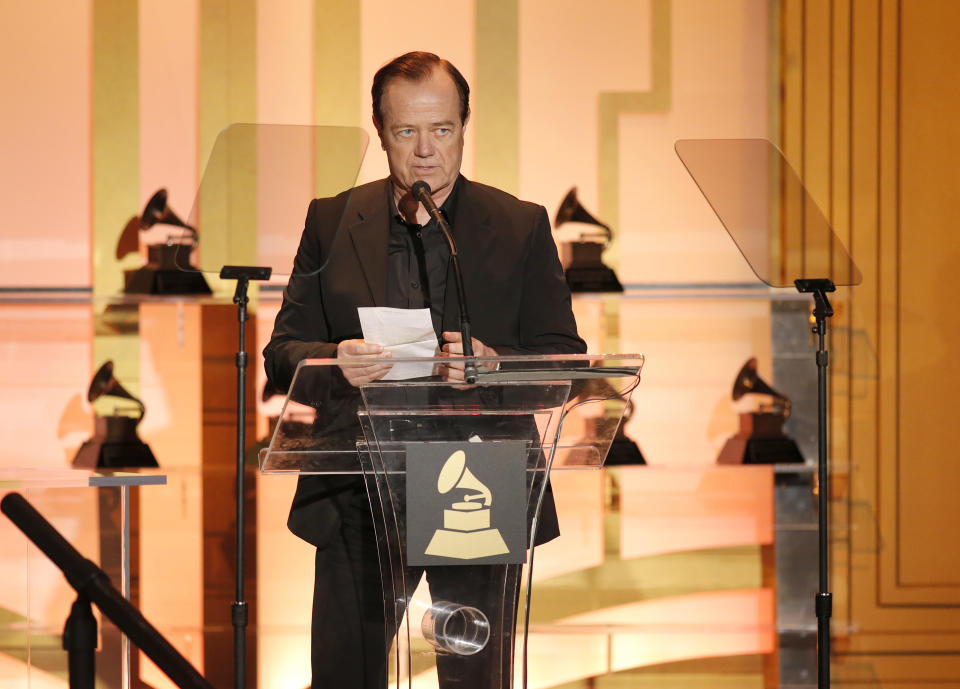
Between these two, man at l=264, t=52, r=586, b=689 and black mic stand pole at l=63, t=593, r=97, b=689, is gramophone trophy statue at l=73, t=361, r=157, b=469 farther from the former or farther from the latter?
black mic stand pole at l=63, t=593, r=97, b=689

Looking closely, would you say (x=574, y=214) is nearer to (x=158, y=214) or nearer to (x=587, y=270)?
(x=587, y=270)

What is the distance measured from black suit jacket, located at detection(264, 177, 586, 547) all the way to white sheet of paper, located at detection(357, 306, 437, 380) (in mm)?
304

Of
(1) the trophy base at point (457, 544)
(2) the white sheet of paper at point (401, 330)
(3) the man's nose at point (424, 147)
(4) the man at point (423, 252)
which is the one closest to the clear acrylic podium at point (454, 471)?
(1) the trophy base at point (457, 544)

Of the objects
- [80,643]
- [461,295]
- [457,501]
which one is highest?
[461,295]

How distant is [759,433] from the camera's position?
3346 mm

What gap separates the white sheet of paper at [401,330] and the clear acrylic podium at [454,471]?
13 cm

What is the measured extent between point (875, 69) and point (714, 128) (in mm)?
536

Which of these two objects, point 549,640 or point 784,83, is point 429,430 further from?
point 784,83

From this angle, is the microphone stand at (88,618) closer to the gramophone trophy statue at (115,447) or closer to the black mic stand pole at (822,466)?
the black mic stand pole at (822,466)

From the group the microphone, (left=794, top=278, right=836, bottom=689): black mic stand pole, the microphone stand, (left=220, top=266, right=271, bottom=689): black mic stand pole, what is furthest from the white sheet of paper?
(left=794, top=278, right=836, bottom=689): black mic stand pole

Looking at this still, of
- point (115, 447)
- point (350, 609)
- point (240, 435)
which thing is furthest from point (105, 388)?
point (350, 609)

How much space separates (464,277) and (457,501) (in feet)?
2.17

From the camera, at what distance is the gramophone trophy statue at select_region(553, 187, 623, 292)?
10.8ft

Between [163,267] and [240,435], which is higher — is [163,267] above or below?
above
